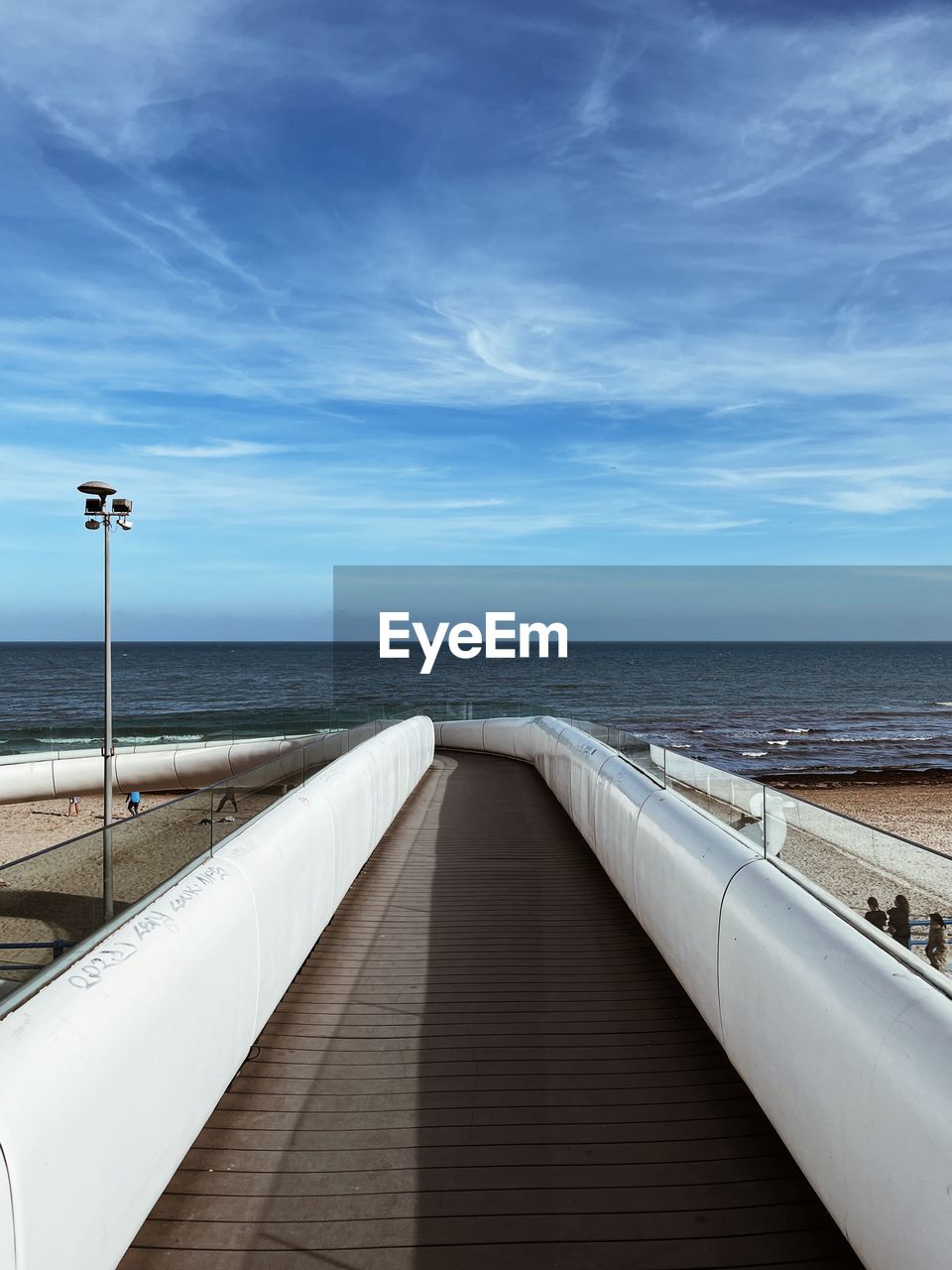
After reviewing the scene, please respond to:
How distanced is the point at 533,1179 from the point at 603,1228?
412 mm

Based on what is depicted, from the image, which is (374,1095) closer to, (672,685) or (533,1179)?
(533,1179)

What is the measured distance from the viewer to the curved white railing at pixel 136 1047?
2545 millimetres

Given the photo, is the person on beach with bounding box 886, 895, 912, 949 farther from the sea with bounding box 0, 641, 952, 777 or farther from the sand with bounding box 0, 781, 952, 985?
the sea with bounding box 0, 641, 952, 777

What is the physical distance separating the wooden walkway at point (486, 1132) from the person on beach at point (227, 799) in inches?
54.3

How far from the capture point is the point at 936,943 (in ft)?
11.5

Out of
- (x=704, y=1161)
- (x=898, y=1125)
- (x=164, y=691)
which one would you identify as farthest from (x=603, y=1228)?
(x=164, y=691)

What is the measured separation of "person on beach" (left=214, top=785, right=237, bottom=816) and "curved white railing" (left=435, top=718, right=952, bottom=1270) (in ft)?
9.02

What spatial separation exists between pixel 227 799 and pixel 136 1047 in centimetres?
218

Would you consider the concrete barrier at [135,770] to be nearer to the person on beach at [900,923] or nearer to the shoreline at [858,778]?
the shoreline at [858,778]

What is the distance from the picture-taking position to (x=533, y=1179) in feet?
12.6

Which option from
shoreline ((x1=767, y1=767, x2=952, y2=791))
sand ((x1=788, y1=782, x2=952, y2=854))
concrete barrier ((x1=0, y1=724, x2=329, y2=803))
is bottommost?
shoreline ((x1=767, y1=767, x2=952, y2=791))

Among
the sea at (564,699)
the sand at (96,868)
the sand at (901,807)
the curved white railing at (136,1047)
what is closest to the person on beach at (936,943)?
the curved white railing at (136,1047)

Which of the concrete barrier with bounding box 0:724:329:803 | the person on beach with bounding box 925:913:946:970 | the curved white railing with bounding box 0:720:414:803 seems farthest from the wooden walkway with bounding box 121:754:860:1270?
the concrete barrier with bounding box 0:724:329:803

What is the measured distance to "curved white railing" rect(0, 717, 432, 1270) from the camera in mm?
2545
